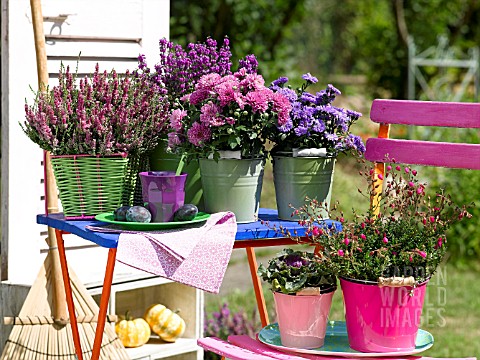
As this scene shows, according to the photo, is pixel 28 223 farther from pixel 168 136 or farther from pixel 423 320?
pixel 423 320

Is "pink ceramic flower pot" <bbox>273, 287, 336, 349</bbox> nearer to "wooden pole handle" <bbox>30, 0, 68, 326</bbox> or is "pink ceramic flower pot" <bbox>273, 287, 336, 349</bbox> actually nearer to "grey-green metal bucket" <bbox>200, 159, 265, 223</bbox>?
"grey-green metal bucket" <bbox>200, 159, 265, 223</bbox>

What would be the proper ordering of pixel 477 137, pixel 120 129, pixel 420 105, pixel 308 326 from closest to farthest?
pixel 308 326 < pixel 120 129 < pixel 420 105 < pixel 477 137

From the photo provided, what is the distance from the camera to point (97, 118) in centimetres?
225

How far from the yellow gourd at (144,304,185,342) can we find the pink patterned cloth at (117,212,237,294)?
3.74 ft

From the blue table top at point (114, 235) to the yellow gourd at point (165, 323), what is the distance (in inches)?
35.4

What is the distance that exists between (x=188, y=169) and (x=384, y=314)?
2.18 feet

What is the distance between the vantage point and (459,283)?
207 inches

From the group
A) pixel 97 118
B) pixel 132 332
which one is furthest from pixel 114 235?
pixel 132 332

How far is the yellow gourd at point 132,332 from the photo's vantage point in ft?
10.3

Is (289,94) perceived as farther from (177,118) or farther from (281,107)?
(177,118)

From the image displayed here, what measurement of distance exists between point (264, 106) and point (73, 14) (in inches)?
46.8

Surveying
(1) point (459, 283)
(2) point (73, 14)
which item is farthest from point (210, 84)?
(1) point (459, 283)

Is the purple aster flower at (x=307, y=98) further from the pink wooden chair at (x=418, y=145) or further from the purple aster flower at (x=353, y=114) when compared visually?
the pink wooden chair at (x=418, y=145)

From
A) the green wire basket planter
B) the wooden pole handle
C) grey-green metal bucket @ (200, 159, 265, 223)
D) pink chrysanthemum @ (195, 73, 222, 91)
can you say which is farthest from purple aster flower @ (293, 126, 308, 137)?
the wooden pole handle
